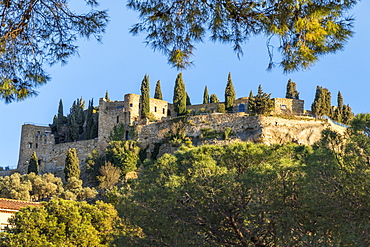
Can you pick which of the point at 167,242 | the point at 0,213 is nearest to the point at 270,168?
the point at 167,242

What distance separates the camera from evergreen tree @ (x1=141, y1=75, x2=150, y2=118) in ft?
182

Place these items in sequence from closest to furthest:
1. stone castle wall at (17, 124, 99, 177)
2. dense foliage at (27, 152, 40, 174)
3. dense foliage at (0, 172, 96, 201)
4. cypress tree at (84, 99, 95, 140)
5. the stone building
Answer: dense foliage at (0, 172, 96, 201)
the stone building
dense foliage at (27, 152, 40, 174)
stone castle wall at (17, 124, 99, 177)
cypress tree at (84, 99, 95, 140)

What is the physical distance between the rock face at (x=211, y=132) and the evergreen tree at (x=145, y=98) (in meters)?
1.63

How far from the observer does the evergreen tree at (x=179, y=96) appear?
5625 cm

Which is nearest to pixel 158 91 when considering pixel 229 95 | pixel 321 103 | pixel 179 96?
pixel 179 96

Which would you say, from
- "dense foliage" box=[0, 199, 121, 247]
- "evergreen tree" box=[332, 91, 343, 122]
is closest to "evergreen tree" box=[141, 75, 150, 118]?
"evergreen tree" box=[332, 91, 343, 122]

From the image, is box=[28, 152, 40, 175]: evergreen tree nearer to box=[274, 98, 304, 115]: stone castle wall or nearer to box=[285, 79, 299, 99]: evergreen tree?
box=[274, 98, 304, 115]: stone castle wall

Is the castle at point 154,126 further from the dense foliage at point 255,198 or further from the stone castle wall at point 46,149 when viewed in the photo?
the dense foliage at point 255,198

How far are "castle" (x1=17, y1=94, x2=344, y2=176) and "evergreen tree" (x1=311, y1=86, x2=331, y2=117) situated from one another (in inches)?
51.2

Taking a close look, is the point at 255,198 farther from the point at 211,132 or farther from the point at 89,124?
the point at 89,124

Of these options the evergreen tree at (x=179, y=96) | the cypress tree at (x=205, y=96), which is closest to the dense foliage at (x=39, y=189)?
the evergreen tree at (x=179, y=96)

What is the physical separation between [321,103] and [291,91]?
555cm

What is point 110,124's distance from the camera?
56250 millimetres

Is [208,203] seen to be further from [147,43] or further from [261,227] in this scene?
[147,43]
